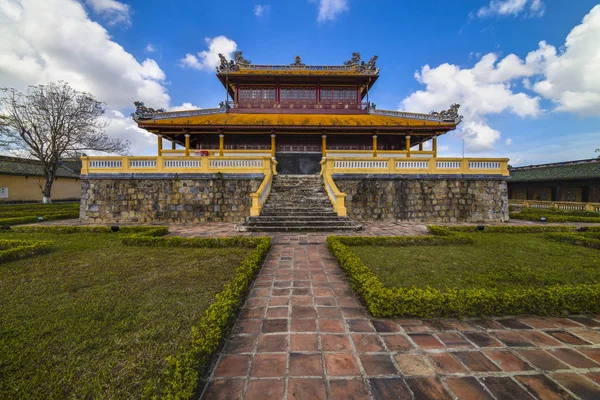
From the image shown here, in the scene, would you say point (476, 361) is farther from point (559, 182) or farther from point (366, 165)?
point (559, 182)

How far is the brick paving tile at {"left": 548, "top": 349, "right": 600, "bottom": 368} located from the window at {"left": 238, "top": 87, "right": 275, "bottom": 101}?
22.6 metres

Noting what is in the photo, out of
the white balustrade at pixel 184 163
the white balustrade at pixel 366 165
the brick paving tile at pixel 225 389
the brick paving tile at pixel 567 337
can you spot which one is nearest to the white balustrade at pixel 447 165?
the white balustrade at pixel 366 165

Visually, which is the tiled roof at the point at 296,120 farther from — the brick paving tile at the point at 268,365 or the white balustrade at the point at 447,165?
the brick paving tile at the point at 268,365

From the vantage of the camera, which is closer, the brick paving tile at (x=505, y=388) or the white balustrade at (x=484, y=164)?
the brick paving tile at (x=505, y=388)

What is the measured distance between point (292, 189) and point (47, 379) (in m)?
11.1

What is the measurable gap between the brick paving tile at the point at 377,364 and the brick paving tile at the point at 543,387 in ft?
3.90

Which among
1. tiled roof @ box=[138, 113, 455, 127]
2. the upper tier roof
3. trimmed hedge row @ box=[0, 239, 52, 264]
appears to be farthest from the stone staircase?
tiled roof @ box=[138, 113, 455, 127]

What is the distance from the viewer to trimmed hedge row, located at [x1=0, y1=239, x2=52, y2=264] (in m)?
5.55

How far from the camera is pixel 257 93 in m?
21.8

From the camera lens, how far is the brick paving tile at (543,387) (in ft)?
6.90

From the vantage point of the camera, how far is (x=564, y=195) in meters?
22.2

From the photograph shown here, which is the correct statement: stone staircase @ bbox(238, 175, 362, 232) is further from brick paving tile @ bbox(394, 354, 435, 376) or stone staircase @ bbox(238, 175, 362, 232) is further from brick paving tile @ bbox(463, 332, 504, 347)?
brick paving tile @ bbox(394, 354, 435, 376)

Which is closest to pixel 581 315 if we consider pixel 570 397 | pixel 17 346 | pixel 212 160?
pixel 570 397

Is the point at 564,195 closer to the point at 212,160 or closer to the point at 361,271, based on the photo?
the point at 361,271
